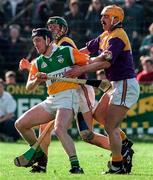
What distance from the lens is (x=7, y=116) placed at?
20938 millimetres

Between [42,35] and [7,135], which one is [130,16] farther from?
[42,35]

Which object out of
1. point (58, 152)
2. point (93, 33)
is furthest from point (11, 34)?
point (58, 152)

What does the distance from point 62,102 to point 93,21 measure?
11322 millimetres

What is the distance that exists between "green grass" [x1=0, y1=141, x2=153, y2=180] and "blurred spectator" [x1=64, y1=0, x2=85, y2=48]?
14.5 ft

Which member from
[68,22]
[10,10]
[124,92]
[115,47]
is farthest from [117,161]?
[10,10]

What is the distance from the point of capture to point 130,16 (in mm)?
22906

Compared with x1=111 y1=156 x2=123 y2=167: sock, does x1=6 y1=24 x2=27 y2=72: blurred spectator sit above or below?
above

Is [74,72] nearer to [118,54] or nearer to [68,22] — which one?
[118,54]

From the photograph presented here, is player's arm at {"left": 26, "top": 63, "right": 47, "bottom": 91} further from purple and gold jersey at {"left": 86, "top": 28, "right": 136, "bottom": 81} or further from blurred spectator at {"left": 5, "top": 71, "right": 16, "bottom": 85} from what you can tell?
blurred spectator at {"left": 5, "top": 71, "right": 16, "bottom": 85}

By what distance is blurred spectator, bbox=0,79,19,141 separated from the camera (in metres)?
20.8

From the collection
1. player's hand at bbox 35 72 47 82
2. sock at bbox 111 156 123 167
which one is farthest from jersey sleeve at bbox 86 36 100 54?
sock at bbox 111 156 123 167

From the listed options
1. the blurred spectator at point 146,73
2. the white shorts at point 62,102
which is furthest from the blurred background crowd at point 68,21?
the white shorts at point 62,102

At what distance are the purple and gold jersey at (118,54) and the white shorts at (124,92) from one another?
73 millimetres

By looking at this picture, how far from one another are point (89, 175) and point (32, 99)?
10140 mm
